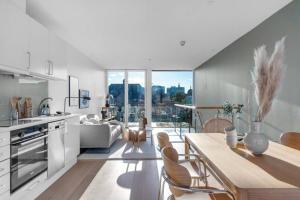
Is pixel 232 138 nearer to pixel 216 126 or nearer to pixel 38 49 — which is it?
pixel 216 126

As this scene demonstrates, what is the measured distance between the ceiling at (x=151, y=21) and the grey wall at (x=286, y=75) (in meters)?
0.18

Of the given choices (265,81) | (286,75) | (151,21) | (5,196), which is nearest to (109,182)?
(5,196)

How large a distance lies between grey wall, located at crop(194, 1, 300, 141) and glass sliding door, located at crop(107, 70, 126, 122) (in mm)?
3778

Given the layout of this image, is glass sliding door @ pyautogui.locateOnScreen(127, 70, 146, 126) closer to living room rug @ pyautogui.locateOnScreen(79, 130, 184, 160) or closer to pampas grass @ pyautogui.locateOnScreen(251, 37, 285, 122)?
living room rug @ pyautogui.locateOnScreen(79, 130, 184, 160)

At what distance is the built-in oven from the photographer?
2.11m

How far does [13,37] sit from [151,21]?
204 cm

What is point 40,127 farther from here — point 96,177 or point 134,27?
point 134,27

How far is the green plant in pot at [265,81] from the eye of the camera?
4.55ft

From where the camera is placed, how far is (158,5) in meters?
2.90

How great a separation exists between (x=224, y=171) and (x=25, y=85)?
322 centimetres

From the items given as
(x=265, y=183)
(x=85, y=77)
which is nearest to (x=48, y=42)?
(x=85, y=77)

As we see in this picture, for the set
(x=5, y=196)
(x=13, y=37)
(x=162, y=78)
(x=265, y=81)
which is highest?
(x=162, y=78)

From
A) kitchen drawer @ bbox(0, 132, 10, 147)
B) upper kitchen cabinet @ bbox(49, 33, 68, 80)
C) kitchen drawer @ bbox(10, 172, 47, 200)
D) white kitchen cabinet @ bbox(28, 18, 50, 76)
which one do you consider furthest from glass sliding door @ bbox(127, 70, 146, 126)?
Answer: kitchen drawer @ bbox(0, 132, 10, 147)

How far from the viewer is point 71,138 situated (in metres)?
3.67
